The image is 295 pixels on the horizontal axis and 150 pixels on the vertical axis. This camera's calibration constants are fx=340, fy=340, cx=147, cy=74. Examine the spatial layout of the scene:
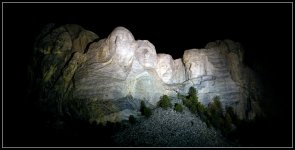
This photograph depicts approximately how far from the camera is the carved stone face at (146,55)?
40656 mm

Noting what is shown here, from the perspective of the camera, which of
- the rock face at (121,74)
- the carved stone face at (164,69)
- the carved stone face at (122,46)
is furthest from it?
the carved stone face at (164,69)

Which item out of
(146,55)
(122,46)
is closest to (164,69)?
(146,55)

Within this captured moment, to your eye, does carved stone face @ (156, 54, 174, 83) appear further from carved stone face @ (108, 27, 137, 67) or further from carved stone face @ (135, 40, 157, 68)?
carved stone face @ (108, 27, 137, 67)

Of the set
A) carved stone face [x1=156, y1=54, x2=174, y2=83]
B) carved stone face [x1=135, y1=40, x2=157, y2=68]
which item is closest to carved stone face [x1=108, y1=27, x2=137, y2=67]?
carved stone face [x1=135, y1=40, x2=157, y2=68]

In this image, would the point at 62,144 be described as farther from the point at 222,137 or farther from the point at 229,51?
the point at 229,51

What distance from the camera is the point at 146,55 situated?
135ft

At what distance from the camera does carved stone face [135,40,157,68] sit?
4066 centimetres

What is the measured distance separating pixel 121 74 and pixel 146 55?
478 centimetres

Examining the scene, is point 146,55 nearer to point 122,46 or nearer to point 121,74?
point 122,46

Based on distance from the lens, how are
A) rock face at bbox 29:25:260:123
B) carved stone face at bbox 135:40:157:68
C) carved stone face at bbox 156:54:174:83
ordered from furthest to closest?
carved stone face at bbox 156:54:174:83 → carved stone face at bbox 135:40:157:68 → rock face at bbox 29:25:260:123

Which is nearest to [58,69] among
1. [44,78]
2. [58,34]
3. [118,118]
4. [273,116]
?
[44,78]

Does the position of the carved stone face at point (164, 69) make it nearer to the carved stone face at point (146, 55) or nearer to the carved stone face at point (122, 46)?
the carved stone face at point (146, 55)

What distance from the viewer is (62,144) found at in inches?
1271

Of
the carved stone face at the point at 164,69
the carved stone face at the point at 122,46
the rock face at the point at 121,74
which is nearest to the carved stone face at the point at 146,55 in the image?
the rock face at the point at 121,74
